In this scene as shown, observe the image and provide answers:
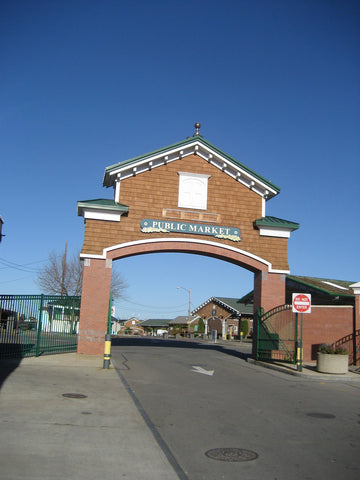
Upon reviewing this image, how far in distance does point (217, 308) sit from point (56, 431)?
62.8 metres

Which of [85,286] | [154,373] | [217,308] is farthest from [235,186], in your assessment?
[217,308]

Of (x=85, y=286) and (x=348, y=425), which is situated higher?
(x=85, y=286)

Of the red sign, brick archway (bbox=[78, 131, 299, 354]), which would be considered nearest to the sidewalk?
the red sign

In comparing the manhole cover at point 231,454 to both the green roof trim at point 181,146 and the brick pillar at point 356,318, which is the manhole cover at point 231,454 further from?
the green roof trim at point 181,146

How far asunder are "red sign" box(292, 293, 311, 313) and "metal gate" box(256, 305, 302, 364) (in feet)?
8.31

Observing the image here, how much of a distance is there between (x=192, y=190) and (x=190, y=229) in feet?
6.42

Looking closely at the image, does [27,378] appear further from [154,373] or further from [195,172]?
[195,172]

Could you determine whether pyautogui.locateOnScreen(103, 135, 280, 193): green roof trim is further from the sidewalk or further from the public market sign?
the sidewalk

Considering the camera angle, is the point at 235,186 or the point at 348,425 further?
the point at 235,186

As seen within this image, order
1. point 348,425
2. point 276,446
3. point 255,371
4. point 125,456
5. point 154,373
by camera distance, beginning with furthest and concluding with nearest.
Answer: point 255,371, point 154,373, point 348,425, point 276,446, point 125,456

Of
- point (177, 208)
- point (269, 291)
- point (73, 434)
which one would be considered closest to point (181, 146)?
point (177, 208)

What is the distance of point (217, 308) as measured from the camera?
227 ft

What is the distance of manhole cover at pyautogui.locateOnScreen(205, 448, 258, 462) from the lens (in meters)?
6.46

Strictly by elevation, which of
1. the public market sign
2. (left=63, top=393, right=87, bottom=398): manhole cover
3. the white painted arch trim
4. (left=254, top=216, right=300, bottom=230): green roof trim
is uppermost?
(left=254, top=216, right=300, bottom=230): green roof trim
